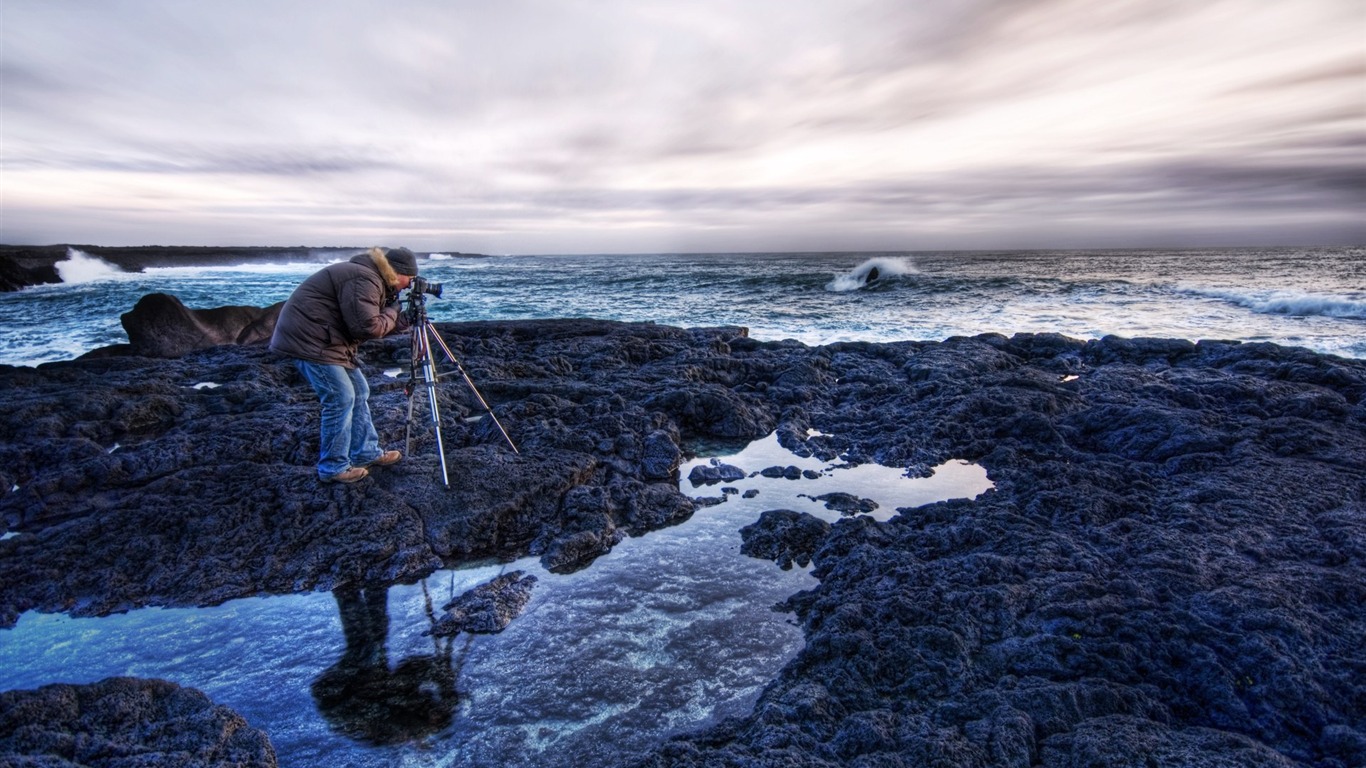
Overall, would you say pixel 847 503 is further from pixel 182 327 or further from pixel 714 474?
pixel 182 327

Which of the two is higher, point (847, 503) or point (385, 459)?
point (385, 459)

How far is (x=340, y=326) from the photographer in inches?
206

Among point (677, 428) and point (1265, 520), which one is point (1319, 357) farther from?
point (677, 428)

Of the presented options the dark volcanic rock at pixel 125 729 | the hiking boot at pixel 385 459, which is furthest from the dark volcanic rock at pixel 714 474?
the dark volcanic rock at pixel 125 729

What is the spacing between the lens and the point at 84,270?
182 feet

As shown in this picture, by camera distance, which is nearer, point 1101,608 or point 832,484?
point 1101,608

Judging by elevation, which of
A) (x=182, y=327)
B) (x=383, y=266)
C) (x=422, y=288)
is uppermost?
(x=383, y=266)

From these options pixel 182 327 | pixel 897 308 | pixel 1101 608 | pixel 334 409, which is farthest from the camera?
pixel 897 308

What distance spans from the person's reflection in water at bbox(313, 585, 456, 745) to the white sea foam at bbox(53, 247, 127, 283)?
62643 millimetres

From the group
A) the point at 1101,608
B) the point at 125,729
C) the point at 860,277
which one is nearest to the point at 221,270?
the point at 860,277

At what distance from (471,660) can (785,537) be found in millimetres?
2474

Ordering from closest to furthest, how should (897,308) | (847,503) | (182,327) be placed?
1. (847,503)
2. (182,327)
3. (897,308)

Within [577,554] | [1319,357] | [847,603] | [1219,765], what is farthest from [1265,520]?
[1319,357]

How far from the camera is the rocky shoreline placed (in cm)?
284
